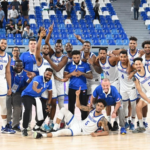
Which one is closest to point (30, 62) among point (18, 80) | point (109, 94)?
point (18, 80)

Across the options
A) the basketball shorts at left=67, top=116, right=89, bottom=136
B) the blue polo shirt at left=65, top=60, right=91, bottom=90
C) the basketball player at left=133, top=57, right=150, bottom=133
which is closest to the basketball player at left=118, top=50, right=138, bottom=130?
the basketball player at left=133, top=57, right=150, bottom=133

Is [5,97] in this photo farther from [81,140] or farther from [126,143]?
[126,143]

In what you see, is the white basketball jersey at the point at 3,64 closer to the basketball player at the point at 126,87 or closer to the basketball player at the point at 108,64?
the basketball player at the point at 108,64

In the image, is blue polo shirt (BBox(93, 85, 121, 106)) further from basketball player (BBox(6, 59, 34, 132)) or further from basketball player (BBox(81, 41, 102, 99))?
basketball player (BBox(6, 59, 34, 132))

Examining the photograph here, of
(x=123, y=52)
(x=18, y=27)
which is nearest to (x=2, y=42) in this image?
(x=123, y=52)

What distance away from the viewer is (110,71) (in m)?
7.39

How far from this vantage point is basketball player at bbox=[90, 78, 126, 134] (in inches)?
273

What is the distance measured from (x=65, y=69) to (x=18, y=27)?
9.32 m

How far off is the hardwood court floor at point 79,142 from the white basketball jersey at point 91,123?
0.24 metres

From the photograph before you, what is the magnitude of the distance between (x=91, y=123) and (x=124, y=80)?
3.93 ft

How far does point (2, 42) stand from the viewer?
6906mm

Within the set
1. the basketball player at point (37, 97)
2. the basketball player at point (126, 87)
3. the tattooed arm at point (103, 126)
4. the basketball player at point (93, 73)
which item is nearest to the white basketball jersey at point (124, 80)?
the basketball player at point (126, 87)

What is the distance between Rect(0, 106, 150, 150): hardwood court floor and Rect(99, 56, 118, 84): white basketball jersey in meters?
1.27

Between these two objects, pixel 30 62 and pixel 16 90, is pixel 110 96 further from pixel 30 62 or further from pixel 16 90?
pixel 16 90
